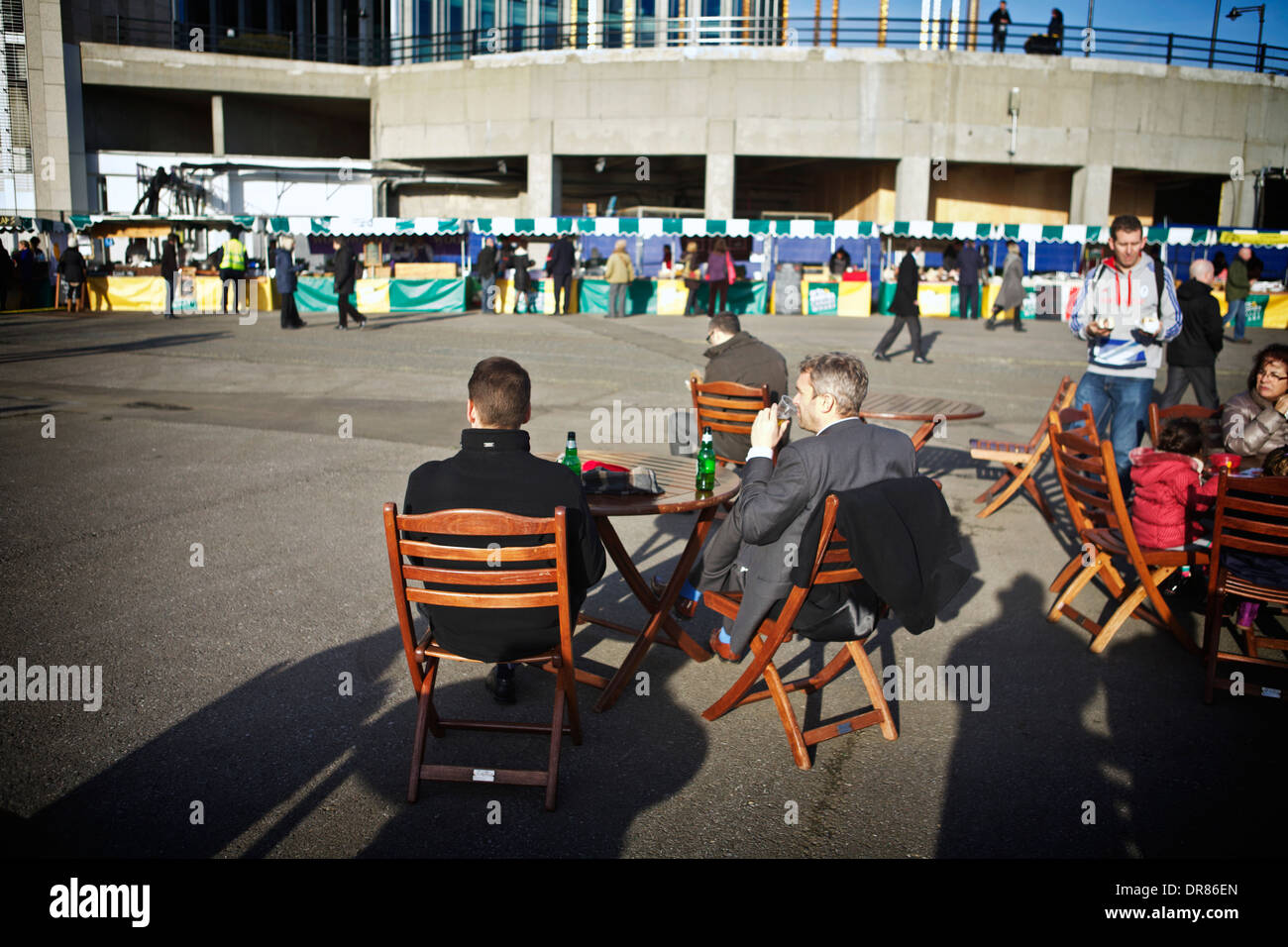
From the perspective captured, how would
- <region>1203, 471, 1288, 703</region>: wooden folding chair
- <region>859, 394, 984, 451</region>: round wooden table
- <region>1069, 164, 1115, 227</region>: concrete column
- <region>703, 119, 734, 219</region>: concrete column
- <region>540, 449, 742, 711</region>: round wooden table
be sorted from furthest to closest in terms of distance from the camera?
<region>1069, 164, 1115, 227</region>: concrete column < <region>703, 119, 734, 219</region>: concrete column < <region>859, 394, 984, 451</region>: round wooden table < <region>540, 449, 742, 711</region>: round wooden table < <region>1203, 471, 1288, 703</region>: wooden folding chair

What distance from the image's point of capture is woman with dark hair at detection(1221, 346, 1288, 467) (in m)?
4.91

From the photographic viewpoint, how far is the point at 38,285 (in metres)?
23.0

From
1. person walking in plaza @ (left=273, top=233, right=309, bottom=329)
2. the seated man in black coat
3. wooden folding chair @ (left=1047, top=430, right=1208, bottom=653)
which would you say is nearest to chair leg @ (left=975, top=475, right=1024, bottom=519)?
wooden folding chair @ (left=1047, top=430, right=1208, bottom=653)

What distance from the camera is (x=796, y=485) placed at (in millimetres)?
3234

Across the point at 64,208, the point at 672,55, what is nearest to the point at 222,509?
the point at 672,55

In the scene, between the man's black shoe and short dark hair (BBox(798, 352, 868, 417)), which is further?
the man's black shoe

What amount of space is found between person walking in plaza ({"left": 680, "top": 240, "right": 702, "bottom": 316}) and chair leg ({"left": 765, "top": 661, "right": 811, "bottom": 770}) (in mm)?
20196

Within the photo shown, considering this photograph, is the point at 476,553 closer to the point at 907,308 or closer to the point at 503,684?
the point at 503,684

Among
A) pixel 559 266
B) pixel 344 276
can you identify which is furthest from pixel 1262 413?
pixel 559 266

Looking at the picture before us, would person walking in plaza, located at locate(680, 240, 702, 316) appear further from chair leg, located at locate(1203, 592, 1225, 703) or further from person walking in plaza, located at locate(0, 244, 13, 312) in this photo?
chair leg, located at locate(1203, 592, 1225, 703)

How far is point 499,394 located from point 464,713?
1.36 meters

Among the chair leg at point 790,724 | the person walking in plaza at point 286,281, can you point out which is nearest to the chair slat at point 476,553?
the chair leg at point 790,724

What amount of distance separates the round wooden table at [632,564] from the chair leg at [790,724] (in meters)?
0.62
